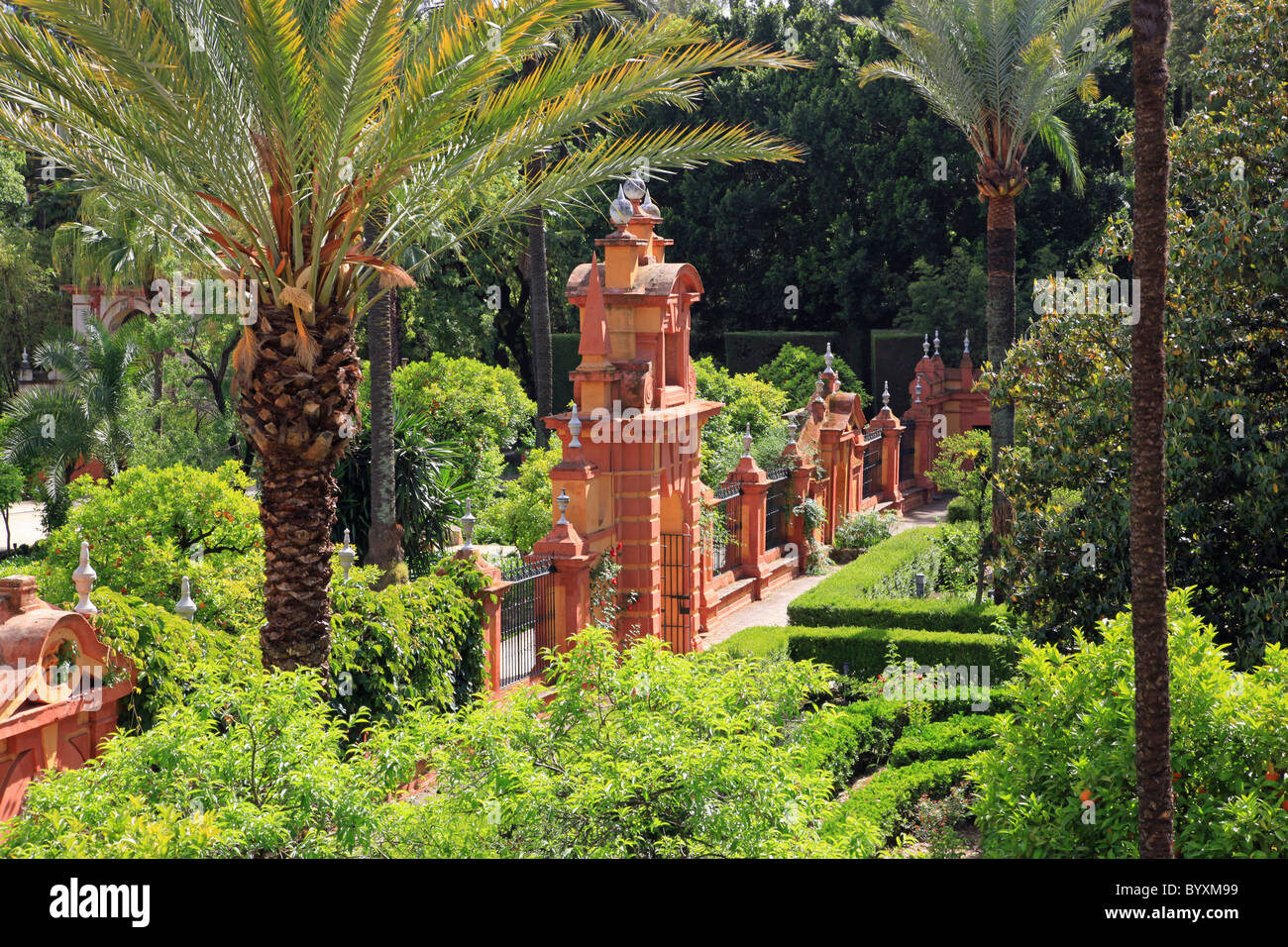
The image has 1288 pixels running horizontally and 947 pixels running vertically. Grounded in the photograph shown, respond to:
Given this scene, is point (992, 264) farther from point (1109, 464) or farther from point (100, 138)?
point (100, 138)

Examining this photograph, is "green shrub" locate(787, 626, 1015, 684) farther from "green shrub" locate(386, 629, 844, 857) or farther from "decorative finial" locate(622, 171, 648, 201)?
"green shrub" locate(386, 629, 844, 857)

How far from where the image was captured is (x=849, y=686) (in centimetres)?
1353

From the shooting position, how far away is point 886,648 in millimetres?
14383

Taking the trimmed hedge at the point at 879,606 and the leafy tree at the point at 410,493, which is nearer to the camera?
the trimmed hedge at the point at 879,606

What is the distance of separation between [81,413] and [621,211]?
31.5 feet

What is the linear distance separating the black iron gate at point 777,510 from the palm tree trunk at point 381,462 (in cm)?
687

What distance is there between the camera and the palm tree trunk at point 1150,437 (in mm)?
5691

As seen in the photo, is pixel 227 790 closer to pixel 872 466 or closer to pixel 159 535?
pixel 159 535

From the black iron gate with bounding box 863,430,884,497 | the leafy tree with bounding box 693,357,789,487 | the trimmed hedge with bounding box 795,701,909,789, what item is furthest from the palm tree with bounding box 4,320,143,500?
the black iron gate with bounding box 863,430,884,497

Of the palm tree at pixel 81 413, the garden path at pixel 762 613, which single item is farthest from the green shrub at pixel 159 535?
the garden path at pixel 762 613

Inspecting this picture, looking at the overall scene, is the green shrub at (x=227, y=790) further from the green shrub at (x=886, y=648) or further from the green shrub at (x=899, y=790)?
the green shrub at (x=886, y=648)

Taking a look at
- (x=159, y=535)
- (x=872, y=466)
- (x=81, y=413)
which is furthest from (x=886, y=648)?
(x=81, y=413)

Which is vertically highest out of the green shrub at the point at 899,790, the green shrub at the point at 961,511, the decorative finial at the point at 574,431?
the decorative finial at the point at 574,431
